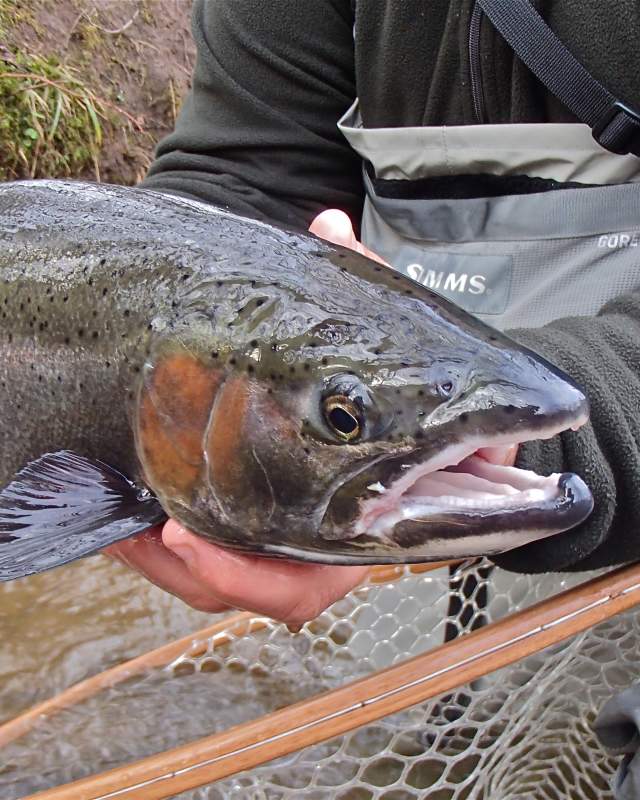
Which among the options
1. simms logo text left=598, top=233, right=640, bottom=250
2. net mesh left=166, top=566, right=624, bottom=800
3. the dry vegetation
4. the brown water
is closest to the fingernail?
net mesh left=166, top=566, right=624, bottom=800

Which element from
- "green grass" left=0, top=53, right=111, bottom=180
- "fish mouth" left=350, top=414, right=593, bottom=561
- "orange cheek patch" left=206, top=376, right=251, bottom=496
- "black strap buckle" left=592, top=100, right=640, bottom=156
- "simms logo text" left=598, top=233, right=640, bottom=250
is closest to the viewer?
"fish mouth" left=350, top=414, right=593, bottom=561

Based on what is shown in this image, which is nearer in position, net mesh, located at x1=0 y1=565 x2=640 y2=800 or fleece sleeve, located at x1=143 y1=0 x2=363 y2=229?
net mesh, located at x1=0 y1=565 x2=640 y2=800

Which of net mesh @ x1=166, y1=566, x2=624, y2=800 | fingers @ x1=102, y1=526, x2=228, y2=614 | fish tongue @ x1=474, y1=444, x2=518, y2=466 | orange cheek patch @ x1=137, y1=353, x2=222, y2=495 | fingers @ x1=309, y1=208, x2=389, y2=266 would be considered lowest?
net mesh @ x1=166, y1=566, x2=624, y2=800

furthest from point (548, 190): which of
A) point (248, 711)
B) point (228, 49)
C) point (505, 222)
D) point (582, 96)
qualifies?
point (248, 711)

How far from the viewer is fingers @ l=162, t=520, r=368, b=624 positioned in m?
1.27

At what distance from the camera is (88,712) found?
217cm

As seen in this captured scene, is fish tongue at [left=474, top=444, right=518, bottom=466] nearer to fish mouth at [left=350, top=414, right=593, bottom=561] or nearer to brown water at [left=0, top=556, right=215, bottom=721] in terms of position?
fish mouth at [left=350, top=414, right=593, bottom=561]

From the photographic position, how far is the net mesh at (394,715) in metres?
1.66

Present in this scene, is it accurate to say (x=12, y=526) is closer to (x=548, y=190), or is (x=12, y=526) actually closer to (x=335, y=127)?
(x=548, y=190)

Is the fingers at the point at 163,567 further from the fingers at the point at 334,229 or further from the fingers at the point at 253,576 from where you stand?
the fingers at the point at 334,229

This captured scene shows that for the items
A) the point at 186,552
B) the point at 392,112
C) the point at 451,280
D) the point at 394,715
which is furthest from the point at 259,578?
the point at 392,112

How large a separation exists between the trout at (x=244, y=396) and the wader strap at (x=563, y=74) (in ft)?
2.63

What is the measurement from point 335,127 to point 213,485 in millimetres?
1607

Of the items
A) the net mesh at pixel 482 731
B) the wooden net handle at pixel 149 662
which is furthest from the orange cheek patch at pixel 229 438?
the wooden net handle at pixel 149 662
